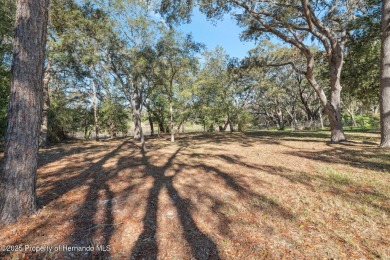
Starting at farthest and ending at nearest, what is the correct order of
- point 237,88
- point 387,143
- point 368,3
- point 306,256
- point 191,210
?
point 237,88
point 368,3
point 387,143
point 191,210
point 306,256

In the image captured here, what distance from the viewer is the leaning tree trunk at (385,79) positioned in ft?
24.0

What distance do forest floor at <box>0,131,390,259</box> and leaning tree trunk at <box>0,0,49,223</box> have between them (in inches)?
14.0

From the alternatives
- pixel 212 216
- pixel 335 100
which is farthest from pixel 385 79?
pixel 212 216

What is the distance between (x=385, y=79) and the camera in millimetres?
7438

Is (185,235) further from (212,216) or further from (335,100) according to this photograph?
(335,100)

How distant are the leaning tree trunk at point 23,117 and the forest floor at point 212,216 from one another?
356mm

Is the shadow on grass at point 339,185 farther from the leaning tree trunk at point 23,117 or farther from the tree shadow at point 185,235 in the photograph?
the leaning tree trunk at point 23,117

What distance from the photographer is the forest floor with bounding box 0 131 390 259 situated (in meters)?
2.46

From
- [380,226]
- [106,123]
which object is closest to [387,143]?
[380,226]

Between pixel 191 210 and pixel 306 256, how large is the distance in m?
1.78

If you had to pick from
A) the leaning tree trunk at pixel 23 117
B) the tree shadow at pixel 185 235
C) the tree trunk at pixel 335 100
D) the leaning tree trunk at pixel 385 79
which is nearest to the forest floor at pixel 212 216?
the tree shadow at pixel 185 235

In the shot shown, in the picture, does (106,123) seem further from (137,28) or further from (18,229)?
(18,229)

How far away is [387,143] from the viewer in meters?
7.29

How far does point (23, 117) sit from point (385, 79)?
1105 cm
